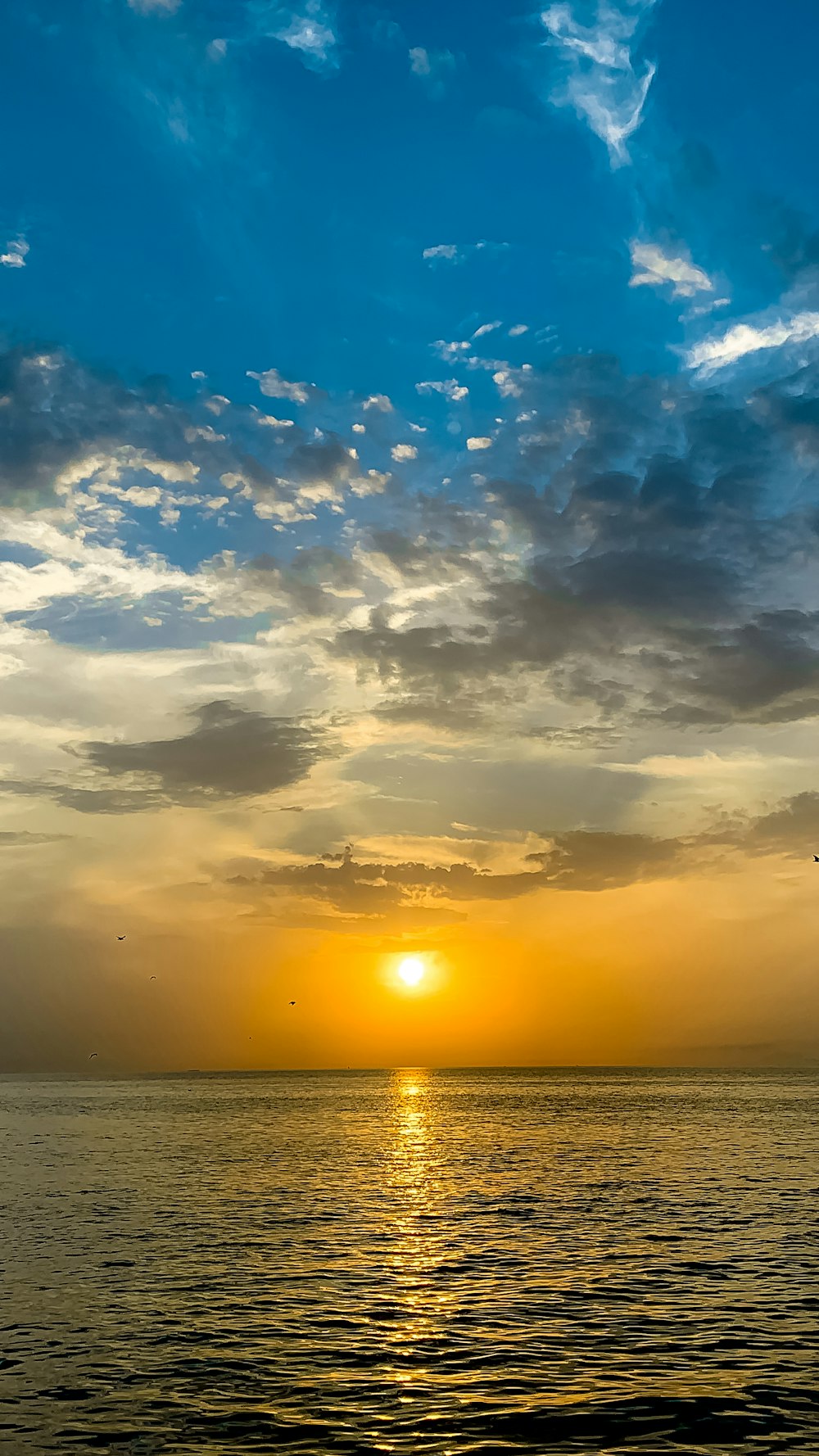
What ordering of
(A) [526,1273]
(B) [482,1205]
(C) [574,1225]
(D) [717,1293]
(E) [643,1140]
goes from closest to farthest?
(D) [717,1293] → (A) [526,1273] → (C) [574,1225] → (B) [482,1205] → (E) [643,1140]

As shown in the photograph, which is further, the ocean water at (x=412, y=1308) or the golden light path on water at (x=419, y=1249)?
the golden light path on water at (x=419, y=1249)

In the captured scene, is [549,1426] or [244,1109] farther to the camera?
[244,1109]

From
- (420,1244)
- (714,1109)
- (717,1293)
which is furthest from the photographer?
(714,1109)

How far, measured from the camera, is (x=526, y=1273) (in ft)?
130

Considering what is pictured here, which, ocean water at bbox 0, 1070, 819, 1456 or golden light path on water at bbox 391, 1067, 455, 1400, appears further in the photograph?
golden light path on water at bbox 391, 1067, 455, 1400

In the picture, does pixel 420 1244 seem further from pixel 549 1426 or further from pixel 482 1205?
pixel 549 1426

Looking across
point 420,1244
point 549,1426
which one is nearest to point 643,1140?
point 420,1244

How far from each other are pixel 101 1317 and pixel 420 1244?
55.3 feet

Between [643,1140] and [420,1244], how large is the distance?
200 ft

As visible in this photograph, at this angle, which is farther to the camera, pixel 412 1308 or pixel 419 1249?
pixel 419 1249

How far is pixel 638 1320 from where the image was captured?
31.9 meters

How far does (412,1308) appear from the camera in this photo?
34.3 m

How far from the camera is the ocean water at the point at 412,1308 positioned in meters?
23.2

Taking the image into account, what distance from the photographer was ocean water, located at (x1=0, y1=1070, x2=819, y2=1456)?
23.2m
